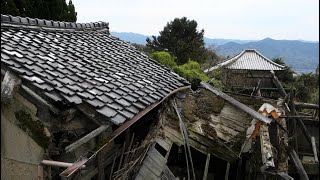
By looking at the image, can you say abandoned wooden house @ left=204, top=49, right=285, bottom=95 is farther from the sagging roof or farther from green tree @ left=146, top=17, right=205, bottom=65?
green tree @ left=146, top=17, right=205, bottom=65

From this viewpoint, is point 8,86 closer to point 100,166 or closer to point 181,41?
point 100,166

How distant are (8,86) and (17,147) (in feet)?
4.26

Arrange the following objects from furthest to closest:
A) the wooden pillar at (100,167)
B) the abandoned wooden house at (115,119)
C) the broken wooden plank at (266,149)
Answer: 1. the broken wooden plank at (266,149)
2. the wooden pillar at (100,167)
3. the abandoned wooden house at (115,119)

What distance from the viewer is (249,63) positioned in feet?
127

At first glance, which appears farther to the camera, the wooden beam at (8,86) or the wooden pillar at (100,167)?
the wooden pillar at (100,167)

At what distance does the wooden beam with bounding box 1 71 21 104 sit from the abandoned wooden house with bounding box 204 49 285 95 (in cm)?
2410

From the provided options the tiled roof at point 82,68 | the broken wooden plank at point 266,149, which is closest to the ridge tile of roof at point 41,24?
the tiled roof at point 82,68

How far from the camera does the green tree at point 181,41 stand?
4162 centimetres

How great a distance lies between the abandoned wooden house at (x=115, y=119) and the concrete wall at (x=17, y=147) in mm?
19

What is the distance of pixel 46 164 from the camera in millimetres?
5480

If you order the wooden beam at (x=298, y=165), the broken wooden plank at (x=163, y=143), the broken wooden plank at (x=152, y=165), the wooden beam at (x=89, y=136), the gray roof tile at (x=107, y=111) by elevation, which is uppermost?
the gray roof tile at (x=107, y=111)

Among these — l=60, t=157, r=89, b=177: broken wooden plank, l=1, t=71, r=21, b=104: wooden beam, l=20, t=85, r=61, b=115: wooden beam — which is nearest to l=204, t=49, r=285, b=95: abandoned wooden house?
l=60, t=157, r=89, b=177: broken wooden plank

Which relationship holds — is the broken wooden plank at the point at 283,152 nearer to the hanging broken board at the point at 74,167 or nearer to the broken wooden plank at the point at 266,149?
the broken wooden plank at the point at 266,149

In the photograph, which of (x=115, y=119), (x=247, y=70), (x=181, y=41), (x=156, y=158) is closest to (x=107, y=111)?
(x=115, y=119)
